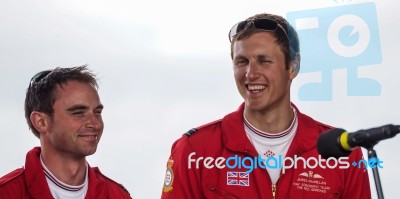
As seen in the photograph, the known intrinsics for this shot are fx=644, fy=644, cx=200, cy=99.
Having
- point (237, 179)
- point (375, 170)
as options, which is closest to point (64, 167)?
point (237, 179)

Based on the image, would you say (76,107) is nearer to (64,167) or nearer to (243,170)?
(64,167)

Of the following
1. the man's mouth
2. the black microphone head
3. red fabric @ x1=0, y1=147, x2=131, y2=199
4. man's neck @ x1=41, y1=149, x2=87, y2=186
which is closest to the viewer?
the black microphone head

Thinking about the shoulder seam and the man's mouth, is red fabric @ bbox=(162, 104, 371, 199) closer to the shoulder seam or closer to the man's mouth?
the man's mouth

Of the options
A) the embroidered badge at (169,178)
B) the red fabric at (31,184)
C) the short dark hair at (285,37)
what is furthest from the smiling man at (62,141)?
the short dark hair at (285,37)

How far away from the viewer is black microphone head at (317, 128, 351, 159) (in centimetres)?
268

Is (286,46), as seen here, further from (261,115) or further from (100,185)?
(100,185)

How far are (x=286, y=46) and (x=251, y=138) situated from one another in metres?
0.66

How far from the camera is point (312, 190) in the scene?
422 cm

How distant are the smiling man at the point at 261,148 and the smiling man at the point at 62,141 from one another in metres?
0.85

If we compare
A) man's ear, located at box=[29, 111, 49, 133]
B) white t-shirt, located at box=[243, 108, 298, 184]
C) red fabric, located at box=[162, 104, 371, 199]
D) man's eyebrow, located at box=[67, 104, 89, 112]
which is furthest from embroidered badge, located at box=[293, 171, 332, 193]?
man's ear, located at box=[29, 111, 49, 133]

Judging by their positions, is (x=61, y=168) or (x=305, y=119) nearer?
(x=305, y=119)

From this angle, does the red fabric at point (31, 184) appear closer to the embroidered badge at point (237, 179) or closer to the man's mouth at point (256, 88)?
the embroidered badge at point (237, 179)

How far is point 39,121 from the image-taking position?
4.94 m

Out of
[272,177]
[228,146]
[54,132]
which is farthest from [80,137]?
[272,177]
